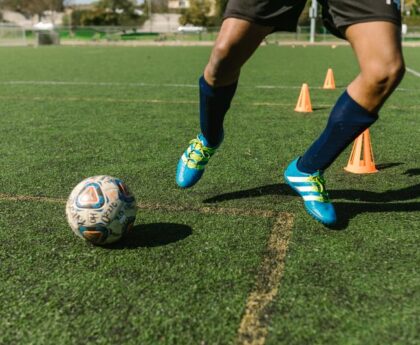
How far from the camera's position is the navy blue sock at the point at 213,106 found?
Answer: 9.50ft

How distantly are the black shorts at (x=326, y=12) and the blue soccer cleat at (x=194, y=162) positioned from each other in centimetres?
83

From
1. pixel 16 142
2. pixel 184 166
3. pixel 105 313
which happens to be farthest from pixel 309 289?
pixel 16 142

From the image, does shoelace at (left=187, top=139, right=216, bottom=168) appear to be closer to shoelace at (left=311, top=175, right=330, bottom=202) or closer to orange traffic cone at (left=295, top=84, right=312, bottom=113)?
shoelace at (left=311, top=175, right=330, bottom=202)

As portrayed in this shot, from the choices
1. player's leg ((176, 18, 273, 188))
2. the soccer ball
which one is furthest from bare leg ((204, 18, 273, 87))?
the soccer ball

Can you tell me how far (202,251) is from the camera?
2.32m

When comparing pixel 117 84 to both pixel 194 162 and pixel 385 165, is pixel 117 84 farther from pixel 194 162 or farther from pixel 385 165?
pixel 194 162

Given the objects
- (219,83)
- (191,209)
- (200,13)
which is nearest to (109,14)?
(200,13)

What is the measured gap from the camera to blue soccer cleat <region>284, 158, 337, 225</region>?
2559 millimetres

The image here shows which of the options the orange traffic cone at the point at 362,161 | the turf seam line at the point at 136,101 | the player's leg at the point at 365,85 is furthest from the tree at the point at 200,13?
the player's leg at the point at 365,85

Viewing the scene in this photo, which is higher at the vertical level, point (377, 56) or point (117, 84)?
point (377, 56)

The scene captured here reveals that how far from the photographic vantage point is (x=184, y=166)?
3.10 metres

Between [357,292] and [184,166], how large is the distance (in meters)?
1.48

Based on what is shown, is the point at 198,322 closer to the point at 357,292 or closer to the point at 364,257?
the point at 357,292

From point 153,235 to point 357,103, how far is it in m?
1.22
